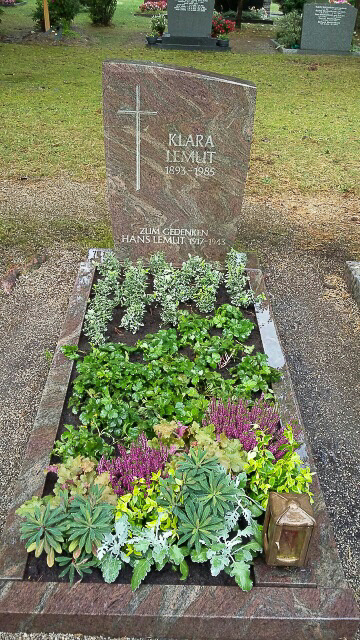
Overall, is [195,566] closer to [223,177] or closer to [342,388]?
[342,388]

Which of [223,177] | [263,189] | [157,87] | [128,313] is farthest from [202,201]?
[263,189]

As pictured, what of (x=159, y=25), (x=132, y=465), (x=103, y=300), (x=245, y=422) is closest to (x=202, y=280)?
(x=103, y=300)

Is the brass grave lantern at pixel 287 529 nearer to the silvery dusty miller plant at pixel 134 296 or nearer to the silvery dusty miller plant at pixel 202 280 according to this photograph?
the silvery dusty miller plant at pixel 134 296

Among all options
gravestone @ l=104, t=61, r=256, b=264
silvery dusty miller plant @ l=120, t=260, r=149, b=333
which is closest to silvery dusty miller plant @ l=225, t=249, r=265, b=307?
gravestone @ l=104, t=61, r=256, b=264

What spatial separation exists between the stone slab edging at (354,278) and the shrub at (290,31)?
48.8 ft

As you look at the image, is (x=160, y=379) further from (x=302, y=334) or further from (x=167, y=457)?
(x=302, y=334)

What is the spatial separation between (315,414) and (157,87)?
2.99 metres

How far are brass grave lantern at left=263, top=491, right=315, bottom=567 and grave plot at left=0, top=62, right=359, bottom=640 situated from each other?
0.10 meters

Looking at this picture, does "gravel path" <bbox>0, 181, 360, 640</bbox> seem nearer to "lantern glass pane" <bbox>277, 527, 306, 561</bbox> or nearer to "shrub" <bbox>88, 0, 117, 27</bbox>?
"lantern glass pane" <bbox>277, 527, 306, 561</bbox>

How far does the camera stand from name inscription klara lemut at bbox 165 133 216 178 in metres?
5.07

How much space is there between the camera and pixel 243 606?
2656mm

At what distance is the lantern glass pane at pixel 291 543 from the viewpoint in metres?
2.58

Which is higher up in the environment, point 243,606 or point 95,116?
point 95,116

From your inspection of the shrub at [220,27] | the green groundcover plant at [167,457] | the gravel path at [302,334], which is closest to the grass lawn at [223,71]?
the gravel path at [302,334]
